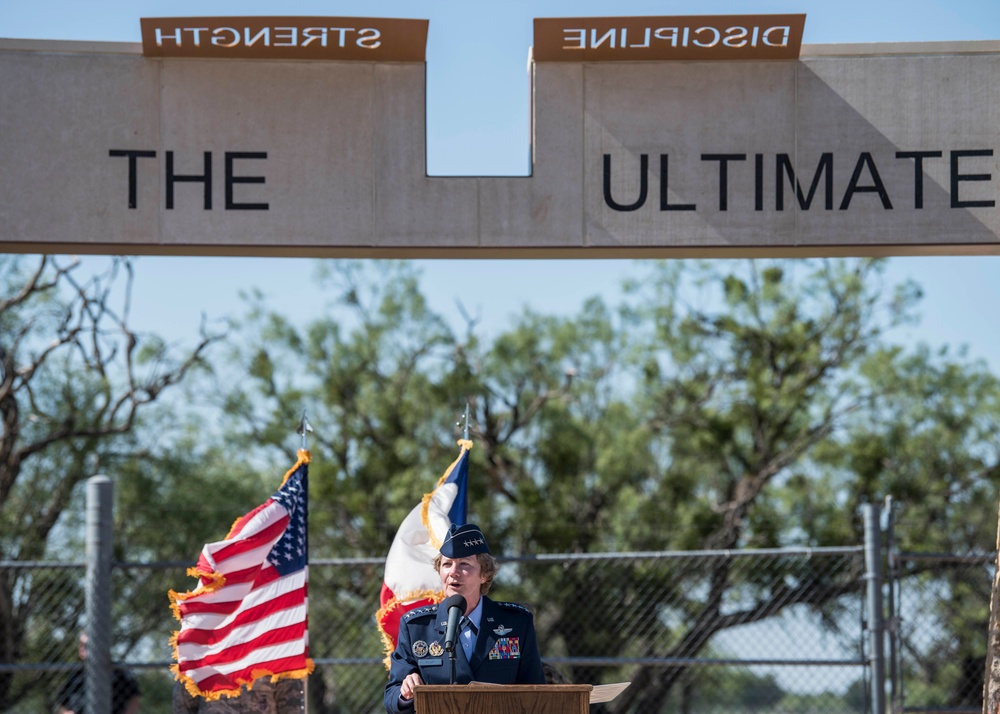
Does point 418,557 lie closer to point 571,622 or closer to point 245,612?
point 245,612

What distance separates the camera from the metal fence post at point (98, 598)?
308 inches

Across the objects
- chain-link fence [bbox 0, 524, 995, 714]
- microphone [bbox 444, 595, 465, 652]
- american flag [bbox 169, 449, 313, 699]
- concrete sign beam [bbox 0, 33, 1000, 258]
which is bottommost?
chain-link fence [bbox 0, 524, 995, 714]

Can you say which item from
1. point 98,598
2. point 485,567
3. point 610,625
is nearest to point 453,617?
point 485,567

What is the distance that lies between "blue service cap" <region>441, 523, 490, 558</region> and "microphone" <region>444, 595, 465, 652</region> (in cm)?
35

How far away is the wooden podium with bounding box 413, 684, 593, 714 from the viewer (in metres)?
4.09

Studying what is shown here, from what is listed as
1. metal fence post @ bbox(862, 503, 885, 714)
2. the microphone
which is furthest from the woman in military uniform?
metal fence post @ bbox(862, 503, 885, 714)

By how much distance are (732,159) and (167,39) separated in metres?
3.48

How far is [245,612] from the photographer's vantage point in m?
7.19

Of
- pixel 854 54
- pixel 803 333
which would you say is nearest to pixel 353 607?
pixel 803 333

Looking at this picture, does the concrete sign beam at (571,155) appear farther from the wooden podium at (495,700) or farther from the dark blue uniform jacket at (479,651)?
the wooden podium at (495,700)

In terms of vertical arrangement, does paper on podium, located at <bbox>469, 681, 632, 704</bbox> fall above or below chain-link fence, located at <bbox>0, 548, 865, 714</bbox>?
above

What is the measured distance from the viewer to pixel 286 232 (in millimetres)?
7582

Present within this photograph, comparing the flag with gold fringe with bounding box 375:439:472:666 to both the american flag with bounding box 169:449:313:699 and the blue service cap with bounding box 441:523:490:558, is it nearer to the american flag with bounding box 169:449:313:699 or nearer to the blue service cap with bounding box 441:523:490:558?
the american flag with bounding box 169:449:313:699

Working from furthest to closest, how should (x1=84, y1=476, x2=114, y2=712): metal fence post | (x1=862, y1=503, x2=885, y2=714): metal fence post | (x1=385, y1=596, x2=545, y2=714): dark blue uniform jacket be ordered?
(x1=862, y1=503, x2=885, y2=714): metal fence post → (x1=84, y1=476, x2=114, y2=712): metal fence post → (x1=385, y1=596, x2=545, y2=714): dark blue uniform jacket
